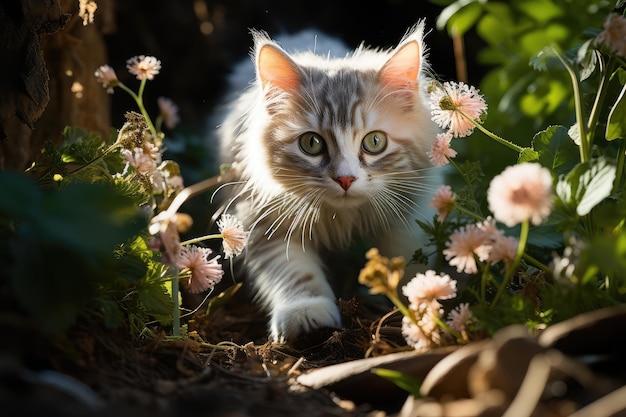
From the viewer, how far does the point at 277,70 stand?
6.82 ft

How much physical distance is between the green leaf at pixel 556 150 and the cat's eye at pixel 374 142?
61cm

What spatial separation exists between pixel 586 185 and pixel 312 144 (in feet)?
3.18

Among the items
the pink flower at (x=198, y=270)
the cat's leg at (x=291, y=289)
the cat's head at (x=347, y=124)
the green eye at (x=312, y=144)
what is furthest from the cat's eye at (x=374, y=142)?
the pink flower at (x=198, y=270)

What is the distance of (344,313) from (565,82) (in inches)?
54.5

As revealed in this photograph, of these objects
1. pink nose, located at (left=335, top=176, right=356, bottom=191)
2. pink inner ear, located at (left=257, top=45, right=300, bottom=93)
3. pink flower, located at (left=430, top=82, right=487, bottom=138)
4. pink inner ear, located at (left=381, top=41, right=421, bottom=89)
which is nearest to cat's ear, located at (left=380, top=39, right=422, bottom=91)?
pink inner ear, located at (left=381, top=41, right=421, bottom=89)

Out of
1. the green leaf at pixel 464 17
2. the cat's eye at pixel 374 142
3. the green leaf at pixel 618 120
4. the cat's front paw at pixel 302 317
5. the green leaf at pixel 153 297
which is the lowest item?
the cat's front paw at pixel 302 317

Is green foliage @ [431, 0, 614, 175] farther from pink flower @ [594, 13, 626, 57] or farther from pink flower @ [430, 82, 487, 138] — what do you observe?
pink flower @ [594, 13, 626, 57]

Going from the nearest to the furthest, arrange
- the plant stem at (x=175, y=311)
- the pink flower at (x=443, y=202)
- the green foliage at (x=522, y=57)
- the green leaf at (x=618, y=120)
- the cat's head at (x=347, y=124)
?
1. the pink flower at (x=443, y=202)
2. the green leaf at (x=618, y=120)
3. the plant stem at (x=175, y=311)
4. the cat's head at (x=347, y=124)
5. the green foliage at (x=522, y=57)

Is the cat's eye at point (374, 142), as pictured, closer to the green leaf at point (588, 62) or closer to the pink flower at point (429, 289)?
the green leaf at point (588, 62)

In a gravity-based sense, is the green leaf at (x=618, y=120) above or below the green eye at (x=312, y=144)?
above

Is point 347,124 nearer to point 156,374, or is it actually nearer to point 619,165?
point 619,165

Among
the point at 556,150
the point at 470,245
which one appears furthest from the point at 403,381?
the point at 556,150

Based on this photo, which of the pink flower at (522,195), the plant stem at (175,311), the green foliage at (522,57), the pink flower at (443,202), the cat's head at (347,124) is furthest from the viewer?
the green foliage at (522,57)

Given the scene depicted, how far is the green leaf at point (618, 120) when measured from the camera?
1.42 m
